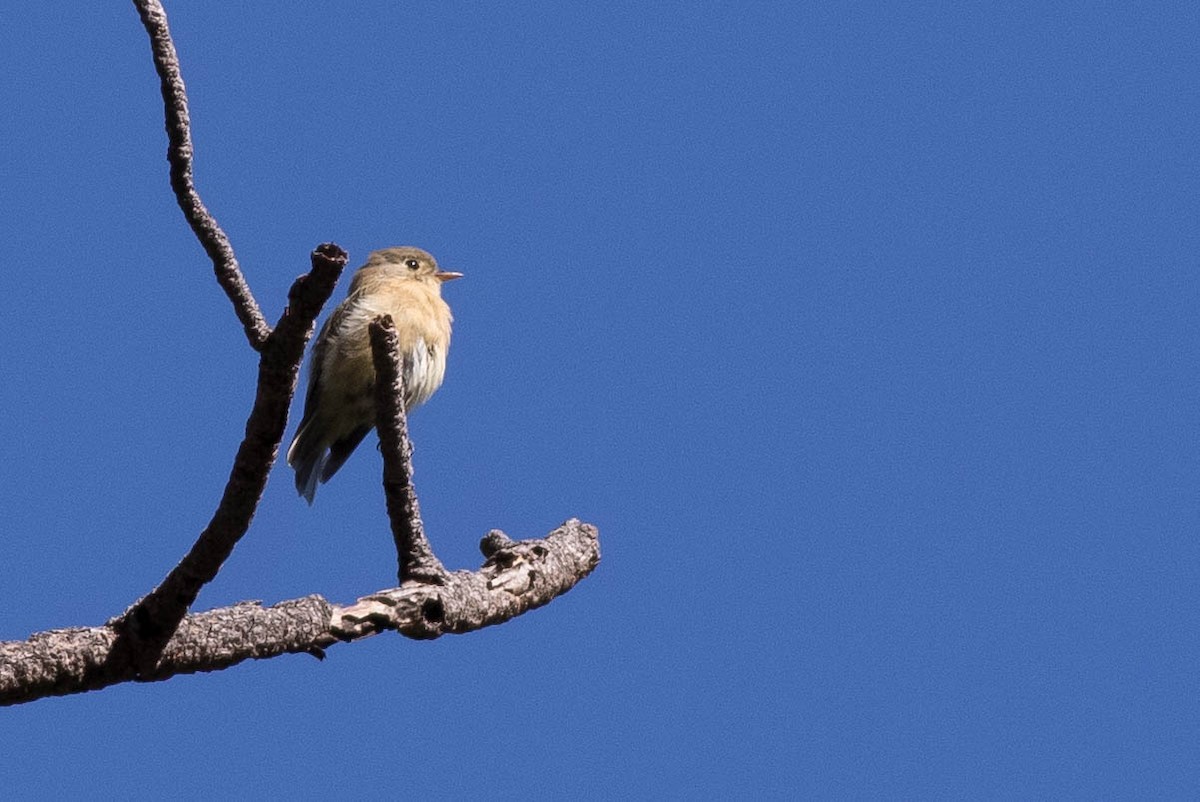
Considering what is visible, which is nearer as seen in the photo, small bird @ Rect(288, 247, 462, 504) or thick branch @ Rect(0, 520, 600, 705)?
thick branch @ Rect(0, 520, 600, 705)

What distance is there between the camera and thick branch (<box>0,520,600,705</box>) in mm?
3279

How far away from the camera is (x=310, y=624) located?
381 centimetres

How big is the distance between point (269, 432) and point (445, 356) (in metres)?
4.81

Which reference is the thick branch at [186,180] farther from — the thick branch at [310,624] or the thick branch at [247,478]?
the thick branch at [310,624]

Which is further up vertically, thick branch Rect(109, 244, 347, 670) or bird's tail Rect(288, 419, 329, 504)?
bird's tail Rect(288, 419, 329, 504)

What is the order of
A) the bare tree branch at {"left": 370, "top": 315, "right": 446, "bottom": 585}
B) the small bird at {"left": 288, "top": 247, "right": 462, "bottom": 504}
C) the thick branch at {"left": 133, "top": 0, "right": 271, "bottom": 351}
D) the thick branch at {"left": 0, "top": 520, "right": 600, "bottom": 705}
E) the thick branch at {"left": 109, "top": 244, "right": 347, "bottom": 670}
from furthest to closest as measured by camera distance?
the small bird at {"left": 288, "top": 247, "right": 462, "bottom": 504}
the bare tree branch at {"left": 370, "top": 315, "right": 446, "bottom": 585}
the thick branch at {"left": 133, "top": 0, "right": 271, "bottom": 351}
the thick branch at {"left": 0, "top": 520, "right": 600, "bottom": 705}
the thick branch at {"left": 109, "top": 244, "right": 347, "bottom": 670}

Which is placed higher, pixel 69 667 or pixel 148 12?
pixel 148 12

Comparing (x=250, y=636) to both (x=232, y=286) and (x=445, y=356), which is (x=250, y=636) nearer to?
(x=232, y=286)

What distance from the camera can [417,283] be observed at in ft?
27.6

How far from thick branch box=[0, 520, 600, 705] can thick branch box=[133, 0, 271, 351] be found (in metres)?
0.70

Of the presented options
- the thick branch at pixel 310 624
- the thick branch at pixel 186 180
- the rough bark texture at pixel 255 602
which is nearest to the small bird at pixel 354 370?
the thick branch at pixel 310 624

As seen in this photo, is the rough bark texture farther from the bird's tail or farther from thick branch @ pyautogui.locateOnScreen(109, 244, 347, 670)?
the bird's tail

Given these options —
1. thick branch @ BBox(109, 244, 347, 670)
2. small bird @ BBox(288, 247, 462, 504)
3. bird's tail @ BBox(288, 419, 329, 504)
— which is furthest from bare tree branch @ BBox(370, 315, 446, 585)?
bird's tail @ BBox(288, 419, 329, 504)

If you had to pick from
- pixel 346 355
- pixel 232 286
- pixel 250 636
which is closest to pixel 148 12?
pixel 232 286
